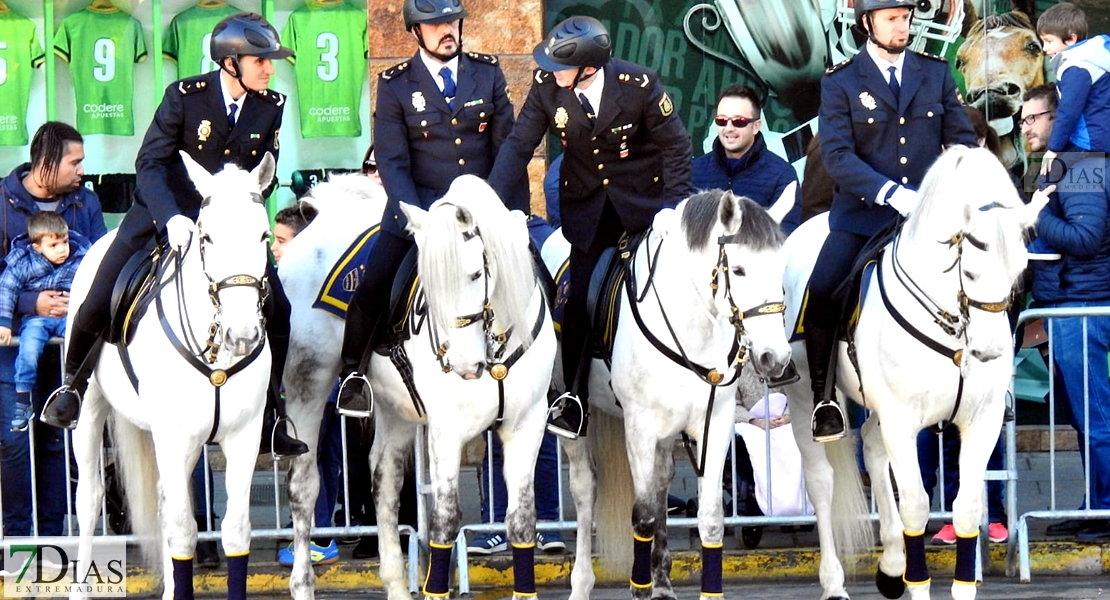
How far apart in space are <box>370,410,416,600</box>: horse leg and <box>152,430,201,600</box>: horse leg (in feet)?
4.20

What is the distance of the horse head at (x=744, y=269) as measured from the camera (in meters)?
7.48

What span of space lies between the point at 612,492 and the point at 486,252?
75.7 inches

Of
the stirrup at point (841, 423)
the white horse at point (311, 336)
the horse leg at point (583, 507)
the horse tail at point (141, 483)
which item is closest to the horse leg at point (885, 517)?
the stirrup at point (841, 423)

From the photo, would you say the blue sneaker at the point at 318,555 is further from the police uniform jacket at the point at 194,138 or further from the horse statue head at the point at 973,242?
the horse statue head at the point at 973,242

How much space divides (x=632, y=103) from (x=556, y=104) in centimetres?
36

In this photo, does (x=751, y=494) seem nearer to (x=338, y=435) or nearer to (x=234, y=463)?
(x=338, y=435)

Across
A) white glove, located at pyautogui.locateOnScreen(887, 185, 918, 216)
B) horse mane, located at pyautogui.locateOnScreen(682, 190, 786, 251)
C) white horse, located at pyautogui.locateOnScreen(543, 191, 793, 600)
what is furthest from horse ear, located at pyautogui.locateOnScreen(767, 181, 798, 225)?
white glove, located at pyautogui.locateOnScreen(887, 185, 918, 216)

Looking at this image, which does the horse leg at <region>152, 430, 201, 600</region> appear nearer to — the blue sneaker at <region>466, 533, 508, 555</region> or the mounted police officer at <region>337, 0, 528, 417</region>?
the mounted police officer at <region>337, 0, 528, 417</region>

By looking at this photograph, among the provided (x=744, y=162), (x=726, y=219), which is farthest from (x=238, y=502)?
(x=744, y=162)

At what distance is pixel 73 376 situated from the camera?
8562 millimetres

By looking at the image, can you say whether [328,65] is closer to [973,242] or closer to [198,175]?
[198,175]

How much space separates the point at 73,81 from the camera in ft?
41.5

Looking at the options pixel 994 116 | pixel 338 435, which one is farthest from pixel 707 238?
pixel 994 116

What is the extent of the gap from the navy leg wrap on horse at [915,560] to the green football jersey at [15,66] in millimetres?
7389
